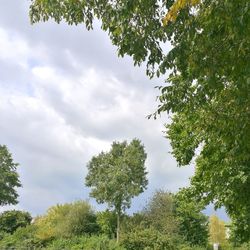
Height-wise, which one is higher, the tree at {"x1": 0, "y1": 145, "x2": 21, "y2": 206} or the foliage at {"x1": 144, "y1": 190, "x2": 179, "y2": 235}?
the tree at {"x1": 0, "y1": 145, "x2": 21, "y2": 206}

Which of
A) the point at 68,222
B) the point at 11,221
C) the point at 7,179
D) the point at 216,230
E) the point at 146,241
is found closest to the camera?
the point at 146,241

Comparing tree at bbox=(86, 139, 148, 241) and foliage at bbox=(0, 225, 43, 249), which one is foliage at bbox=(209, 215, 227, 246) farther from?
foliage at bbox=(0, 225, 43, 249)

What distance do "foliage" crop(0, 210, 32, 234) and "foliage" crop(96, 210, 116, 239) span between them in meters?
8.91

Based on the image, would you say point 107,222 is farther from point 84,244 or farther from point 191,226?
point 84,244

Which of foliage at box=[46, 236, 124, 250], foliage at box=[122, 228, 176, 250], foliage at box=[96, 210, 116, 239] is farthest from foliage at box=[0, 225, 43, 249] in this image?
foliage at box=[122, 228, 176, 250]

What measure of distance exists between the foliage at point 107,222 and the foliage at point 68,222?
684 millimetres

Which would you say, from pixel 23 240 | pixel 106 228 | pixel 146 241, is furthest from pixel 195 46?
pixel 106 228

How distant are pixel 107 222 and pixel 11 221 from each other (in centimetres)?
1158

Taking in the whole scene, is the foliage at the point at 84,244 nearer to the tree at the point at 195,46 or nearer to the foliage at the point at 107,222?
the foliage at the point at 107,222

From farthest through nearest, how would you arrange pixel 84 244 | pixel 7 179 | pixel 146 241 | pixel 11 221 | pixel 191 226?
pixel 7 179 < pixel 11 221 < pixel 191 226 < pixel 84 244 < pixel 146 241

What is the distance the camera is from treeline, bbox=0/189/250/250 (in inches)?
1953

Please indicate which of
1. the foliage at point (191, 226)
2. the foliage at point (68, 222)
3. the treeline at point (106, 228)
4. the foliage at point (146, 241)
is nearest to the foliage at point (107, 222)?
the treeline at point (106, 228)

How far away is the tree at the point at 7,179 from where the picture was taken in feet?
229

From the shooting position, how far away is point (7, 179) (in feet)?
232
